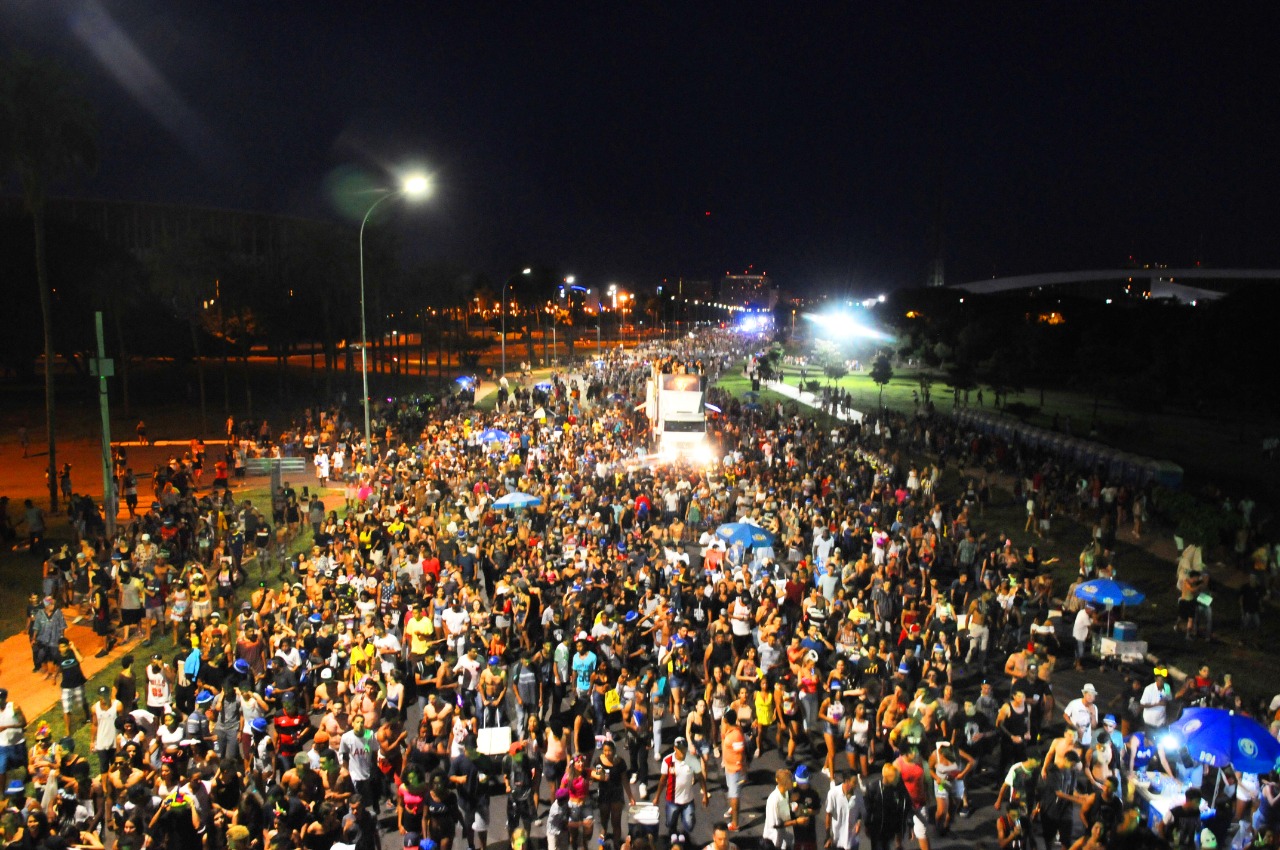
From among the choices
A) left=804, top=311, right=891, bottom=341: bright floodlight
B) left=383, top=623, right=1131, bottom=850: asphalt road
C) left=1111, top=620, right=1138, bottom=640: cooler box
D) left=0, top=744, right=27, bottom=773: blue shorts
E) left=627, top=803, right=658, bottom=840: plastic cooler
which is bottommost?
left=383, top=623, right=1131, bottom=850: asphalt road

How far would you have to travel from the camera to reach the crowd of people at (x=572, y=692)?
7.97 m

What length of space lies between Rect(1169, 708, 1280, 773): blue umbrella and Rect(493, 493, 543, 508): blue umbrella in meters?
12.7

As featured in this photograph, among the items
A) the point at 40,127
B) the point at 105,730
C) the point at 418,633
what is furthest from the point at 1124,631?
the point at 40,127

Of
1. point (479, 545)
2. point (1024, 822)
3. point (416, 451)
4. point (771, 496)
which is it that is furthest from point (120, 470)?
point (1024, 822)

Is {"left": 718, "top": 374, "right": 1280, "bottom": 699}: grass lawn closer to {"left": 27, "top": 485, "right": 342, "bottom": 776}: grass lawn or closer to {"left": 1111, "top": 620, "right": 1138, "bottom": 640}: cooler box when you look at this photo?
{"left": 1111, "top": 620, "right": 1138, "bottom": 640}: cooler box

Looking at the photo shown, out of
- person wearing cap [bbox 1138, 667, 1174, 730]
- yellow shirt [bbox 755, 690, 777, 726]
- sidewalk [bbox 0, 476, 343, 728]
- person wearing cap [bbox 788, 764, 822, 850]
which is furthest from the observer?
sidewalk [bbox 0, 476, 343, 728]

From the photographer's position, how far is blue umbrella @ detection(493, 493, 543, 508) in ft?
61.5

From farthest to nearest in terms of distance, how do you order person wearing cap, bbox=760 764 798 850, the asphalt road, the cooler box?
the cooler box
the asphalt road
person wearing cap, bbox=760 764 798 850

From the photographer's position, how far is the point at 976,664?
42.7ft

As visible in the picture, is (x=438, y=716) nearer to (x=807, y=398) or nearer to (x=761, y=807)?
(x=761, y=807)

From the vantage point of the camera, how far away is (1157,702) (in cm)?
991

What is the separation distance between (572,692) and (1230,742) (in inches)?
255

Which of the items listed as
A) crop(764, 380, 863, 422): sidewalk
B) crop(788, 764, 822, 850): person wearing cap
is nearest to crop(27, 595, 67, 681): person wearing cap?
crop(788, 764, 822, 850): person wearing cap

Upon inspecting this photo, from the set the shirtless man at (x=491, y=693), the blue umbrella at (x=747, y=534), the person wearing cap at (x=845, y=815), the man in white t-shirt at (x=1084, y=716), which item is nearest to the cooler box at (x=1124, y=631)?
the man in white t-shirt at (x=1084, y=716)
